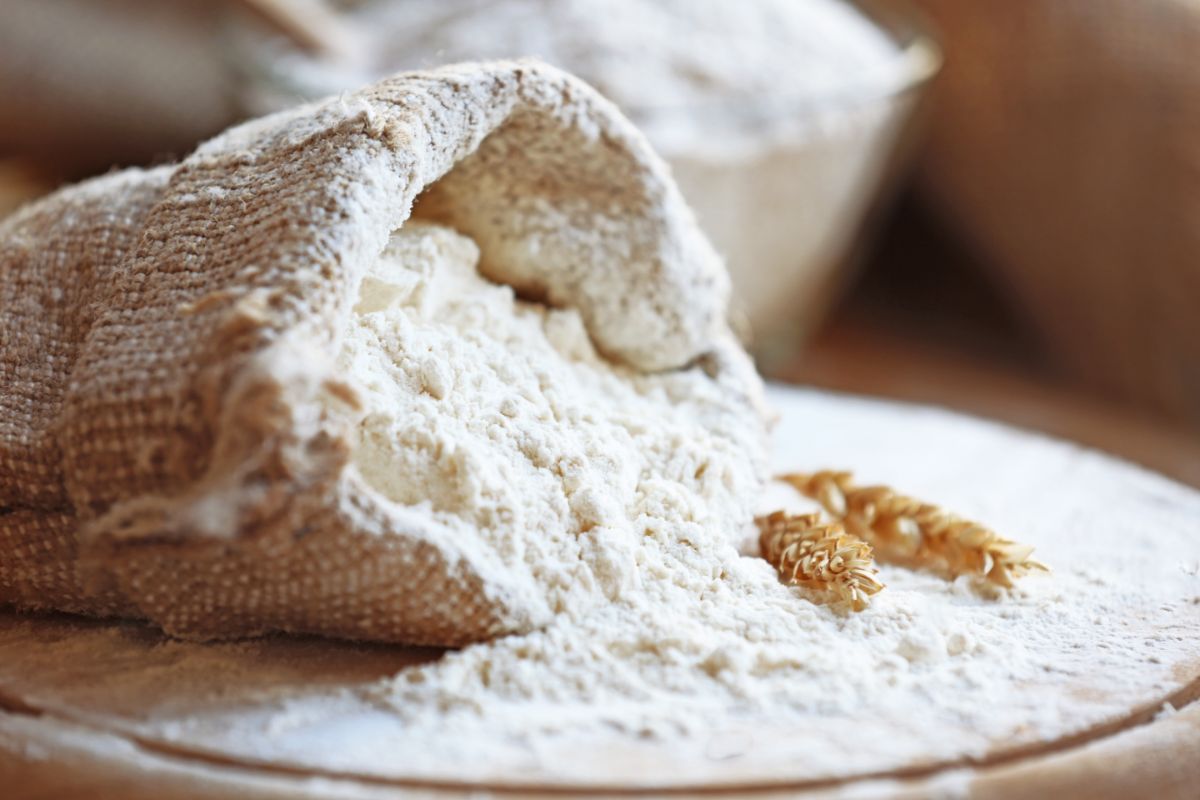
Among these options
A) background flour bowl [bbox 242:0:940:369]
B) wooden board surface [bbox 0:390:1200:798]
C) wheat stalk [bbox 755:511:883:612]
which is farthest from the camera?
background flour bowl [bbox 242:0:940:369]

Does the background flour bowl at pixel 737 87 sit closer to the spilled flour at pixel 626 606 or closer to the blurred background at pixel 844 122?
the blurred background at pixel 844 122

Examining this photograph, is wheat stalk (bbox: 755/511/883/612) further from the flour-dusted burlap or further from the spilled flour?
the flour-dusted burlap

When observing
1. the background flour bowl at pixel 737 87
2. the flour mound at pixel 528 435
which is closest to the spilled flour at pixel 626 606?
the flour mound at pixel 528 435

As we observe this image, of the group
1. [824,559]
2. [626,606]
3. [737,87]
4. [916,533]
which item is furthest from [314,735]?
[737,87]

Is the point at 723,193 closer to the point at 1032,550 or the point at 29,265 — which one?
the point at 1032,550

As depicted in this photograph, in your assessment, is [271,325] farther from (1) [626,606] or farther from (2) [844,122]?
(2) [844,122]

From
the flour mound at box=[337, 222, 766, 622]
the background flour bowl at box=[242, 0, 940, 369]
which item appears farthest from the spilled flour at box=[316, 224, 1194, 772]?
the background flour bowl at box=[242, 0, 940, 369]
